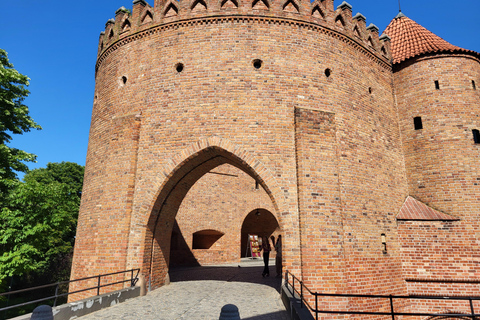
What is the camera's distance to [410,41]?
12484 mm

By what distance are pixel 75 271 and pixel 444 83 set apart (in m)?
13.7

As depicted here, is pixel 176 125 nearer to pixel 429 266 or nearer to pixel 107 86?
pixel 107 86

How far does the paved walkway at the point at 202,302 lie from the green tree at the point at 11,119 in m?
9.02

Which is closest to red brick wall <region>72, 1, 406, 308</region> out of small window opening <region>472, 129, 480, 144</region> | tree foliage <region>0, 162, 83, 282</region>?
small window opening <region>472, 129, 480, 144</region>

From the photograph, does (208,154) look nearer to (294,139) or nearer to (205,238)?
(294,139)

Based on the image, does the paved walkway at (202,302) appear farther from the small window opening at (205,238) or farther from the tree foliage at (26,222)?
the tree foliage at (26,222)

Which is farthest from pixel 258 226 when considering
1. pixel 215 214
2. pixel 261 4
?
pixel 261 4

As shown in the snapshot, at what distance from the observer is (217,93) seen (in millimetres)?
9094

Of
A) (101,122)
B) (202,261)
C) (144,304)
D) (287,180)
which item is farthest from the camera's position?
(202,261)

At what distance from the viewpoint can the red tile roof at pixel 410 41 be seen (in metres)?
11.7

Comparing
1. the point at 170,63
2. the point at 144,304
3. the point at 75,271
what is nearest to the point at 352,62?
the point at 170,63

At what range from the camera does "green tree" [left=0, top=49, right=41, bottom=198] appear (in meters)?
13.0

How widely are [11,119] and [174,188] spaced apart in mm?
9365

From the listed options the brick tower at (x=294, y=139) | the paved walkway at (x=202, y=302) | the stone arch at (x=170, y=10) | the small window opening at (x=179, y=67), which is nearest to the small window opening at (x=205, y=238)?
the paved walkway at (x=202, y=302)
